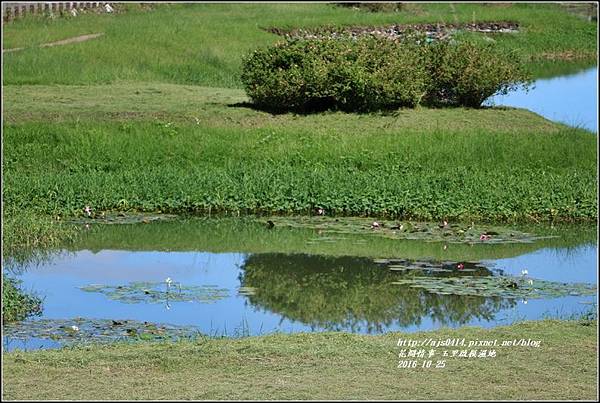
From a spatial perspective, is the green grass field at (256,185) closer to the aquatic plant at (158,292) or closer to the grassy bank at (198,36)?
the grassy bank at (198,36)

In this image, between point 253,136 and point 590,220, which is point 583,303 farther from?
point 253,136

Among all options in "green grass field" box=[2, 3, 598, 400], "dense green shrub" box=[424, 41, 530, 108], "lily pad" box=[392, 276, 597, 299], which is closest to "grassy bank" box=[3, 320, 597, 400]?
"green grass field" box=[2, 3, 598, 400]

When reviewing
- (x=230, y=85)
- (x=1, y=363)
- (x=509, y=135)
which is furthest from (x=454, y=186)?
(x=230, y=85)

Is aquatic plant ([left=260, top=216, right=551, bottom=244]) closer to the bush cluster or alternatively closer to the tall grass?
the tall grass

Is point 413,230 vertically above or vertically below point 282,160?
below

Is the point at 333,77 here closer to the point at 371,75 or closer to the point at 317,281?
the point at 371,75

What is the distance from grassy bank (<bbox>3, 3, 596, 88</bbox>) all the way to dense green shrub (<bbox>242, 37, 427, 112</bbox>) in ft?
13.0

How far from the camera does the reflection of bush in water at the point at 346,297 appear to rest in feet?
28.5

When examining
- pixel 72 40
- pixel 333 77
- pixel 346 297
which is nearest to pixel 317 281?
pixel 346 297

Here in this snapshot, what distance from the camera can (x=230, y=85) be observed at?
2045 centimetres

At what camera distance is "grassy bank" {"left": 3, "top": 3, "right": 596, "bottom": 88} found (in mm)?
19766

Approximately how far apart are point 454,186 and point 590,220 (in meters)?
1.49

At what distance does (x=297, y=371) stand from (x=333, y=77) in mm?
9382

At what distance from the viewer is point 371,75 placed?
50.9 feet
